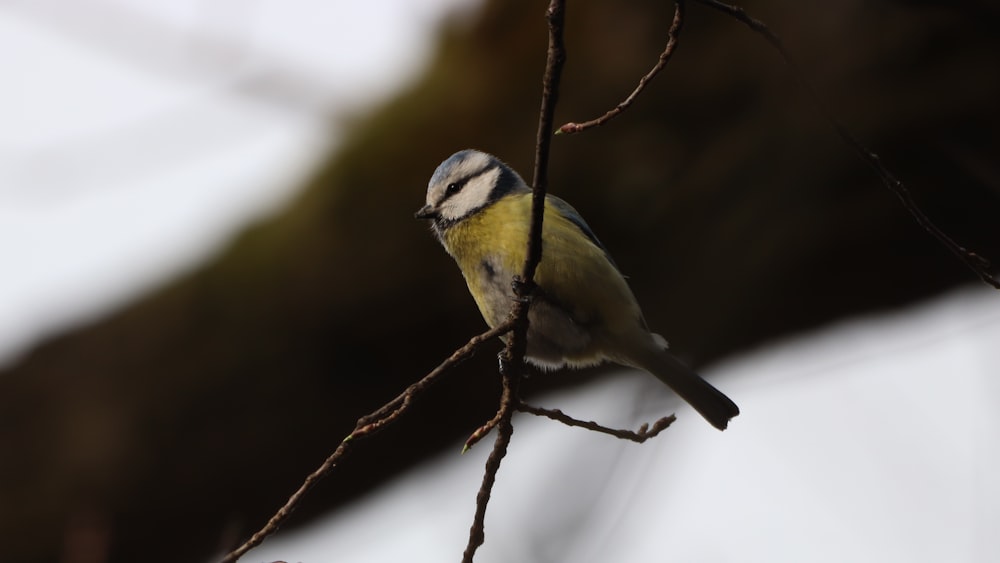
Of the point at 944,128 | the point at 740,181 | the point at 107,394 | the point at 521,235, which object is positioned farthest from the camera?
the point at 107,394

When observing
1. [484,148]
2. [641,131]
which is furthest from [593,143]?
[484,148]

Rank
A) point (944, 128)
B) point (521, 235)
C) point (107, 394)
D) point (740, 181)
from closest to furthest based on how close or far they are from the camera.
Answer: point (521, 235) < point (944, 128) < point (740, 181) < point (107, 394)

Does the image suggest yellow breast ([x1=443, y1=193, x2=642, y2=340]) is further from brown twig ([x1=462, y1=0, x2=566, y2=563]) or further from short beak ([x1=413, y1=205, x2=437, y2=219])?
brown twig ([x1=462, y1=0, x2=566, y2=563])

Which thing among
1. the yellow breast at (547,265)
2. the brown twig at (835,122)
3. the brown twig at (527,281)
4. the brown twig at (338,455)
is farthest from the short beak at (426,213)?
the brown twig at (835,122)

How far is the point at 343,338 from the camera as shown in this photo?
373 cm

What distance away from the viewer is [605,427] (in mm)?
2279

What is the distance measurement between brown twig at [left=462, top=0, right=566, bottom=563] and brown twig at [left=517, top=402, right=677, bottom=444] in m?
0.05

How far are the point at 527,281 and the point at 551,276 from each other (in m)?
0.90

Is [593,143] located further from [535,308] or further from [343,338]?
[343,338]

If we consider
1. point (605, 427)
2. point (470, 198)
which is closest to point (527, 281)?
point (605, 427)

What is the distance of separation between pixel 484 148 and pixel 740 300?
3.37ft

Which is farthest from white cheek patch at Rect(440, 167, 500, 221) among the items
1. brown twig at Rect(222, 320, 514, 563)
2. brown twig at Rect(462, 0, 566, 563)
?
brown twig at Rect(222, 320, 514, 563)

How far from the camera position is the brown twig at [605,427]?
2170 mm

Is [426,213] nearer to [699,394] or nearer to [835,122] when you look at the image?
[699,394]
